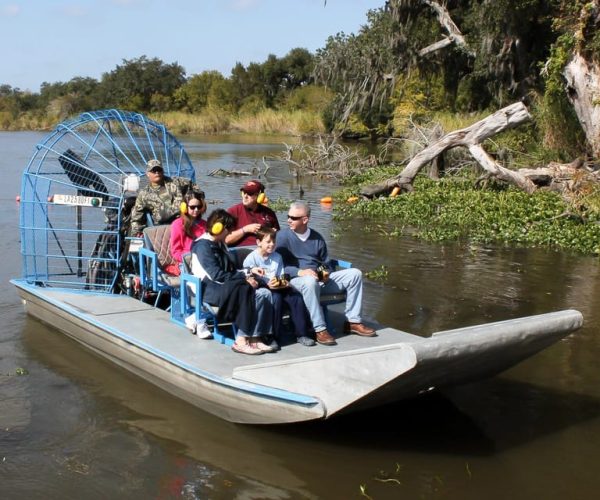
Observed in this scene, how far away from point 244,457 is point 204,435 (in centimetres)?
52

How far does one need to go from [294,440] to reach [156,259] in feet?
9.24

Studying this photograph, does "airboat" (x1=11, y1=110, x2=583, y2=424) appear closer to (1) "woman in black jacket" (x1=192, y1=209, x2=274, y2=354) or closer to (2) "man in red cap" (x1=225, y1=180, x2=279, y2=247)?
(1) "woman in black jacket" (x1=192, y1=209, x2=274, y2=354)

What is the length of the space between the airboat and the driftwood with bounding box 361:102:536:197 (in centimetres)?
925

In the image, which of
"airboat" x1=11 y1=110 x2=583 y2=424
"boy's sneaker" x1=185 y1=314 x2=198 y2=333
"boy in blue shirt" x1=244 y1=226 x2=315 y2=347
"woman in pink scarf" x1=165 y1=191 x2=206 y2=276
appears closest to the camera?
"airboat" x1=11 y1=110 x2=583 y2=424

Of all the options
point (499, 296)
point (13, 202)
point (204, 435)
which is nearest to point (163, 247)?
point (204, 435)

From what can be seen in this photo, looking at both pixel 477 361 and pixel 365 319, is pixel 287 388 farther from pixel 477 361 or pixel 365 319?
pixel 365 319

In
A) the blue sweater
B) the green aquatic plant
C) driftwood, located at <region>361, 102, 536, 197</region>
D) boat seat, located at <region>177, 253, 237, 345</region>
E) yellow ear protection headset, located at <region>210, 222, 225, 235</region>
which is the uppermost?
driftwood, located at <region>361, 102, 536, 197</region>

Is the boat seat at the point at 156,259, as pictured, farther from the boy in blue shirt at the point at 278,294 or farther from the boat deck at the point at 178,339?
the boy in blue shirt at the point at 278,294

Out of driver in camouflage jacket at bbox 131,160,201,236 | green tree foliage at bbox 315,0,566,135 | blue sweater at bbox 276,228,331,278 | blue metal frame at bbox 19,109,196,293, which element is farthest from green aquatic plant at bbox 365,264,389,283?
green tree foliage at bbox 315,0,566,135

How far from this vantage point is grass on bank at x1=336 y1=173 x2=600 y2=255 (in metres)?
14.5

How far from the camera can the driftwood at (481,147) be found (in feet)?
56.8

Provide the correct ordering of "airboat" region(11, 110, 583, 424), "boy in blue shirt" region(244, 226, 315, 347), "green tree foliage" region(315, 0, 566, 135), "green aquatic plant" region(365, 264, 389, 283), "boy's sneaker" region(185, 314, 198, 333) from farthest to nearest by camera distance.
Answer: "green tree foliage" region(315, 0, 566, 135) → "green aquatic plant" region(365, 264, 389, 283) → "boy's sneaker" region(185, 314, 198, 333) → "boy in blue shirt" region(244, 226, 315, 347) → "airboat" region(11, 110, 583, 424)

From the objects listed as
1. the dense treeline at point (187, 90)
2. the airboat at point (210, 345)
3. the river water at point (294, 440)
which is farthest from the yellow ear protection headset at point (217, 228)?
the dense treeline at point (187, 90)

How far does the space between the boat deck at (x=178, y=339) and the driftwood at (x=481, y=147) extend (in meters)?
10.6
